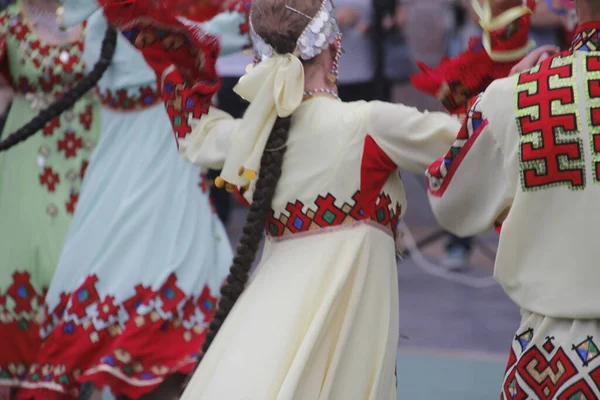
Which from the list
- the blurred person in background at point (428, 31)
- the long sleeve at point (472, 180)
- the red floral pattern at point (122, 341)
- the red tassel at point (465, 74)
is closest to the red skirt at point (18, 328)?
the red floral pattern at point (122, 341)

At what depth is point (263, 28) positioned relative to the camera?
2.66m

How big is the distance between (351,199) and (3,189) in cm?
174

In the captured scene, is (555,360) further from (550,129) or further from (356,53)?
(356,53)

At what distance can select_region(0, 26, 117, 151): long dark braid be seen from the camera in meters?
3.69

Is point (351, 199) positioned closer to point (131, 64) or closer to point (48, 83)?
point (131, 64)

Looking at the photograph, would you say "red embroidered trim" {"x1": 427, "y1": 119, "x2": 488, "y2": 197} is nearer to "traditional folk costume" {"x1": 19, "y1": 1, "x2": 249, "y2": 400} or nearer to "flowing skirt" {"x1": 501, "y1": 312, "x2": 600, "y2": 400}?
"flowing skirt" {"x1": 501, "y1": 312, "x2": 600, "y2": 400}

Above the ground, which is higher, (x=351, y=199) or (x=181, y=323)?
(x=351, y=199)

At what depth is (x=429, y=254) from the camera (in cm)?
695

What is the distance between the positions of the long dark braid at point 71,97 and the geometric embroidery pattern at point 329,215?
128cm

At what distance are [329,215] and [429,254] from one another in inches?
175

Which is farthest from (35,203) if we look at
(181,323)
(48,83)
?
(181,323)

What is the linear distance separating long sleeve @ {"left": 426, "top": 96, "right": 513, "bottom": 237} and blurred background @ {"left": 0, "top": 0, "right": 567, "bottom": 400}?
1756mm

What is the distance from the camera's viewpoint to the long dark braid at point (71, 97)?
3691 millimetres

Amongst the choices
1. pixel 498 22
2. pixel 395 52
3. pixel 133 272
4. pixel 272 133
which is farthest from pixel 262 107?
pixel 395 52
